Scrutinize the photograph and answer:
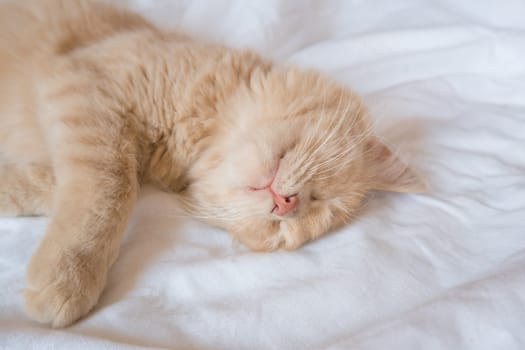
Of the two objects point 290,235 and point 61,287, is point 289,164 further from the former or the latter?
point 61,287

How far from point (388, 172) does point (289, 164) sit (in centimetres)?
43

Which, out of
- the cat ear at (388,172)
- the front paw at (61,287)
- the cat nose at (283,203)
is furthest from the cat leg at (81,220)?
the cat ear at (388,172)

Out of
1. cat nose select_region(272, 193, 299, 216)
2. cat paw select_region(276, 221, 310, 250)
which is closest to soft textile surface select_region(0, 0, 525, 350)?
cat paw select_region(276, 221, 310, 250)

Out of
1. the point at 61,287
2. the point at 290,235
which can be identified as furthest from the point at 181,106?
the point at 61,287

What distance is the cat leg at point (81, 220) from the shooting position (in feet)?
3.46

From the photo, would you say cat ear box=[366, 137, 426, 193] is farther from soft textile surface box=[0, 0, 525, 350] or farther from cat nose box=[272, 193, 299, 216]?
cat nose box=[272, 193, 299, 216]

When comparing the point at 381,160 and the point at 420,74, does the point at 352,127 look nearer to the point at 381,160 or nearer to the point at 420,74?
the point at 381,160

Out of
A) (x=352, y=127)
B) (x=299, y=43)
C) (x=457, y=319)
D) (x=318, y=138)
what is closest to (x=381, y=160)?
(x=352, y=127)

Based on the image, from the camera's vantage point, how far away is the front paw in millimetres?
1038

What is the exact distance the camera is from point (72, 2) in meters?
1.78

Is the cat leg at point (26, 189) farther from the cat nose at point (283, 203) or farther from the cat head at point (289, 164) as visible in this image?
the cat nose at point (283, 203)

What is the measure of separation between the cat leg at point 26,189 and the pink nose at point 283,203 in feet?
2.21

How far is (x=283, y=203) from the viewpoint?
1.26 meters

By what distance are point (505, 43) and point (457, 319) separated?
152 cm
